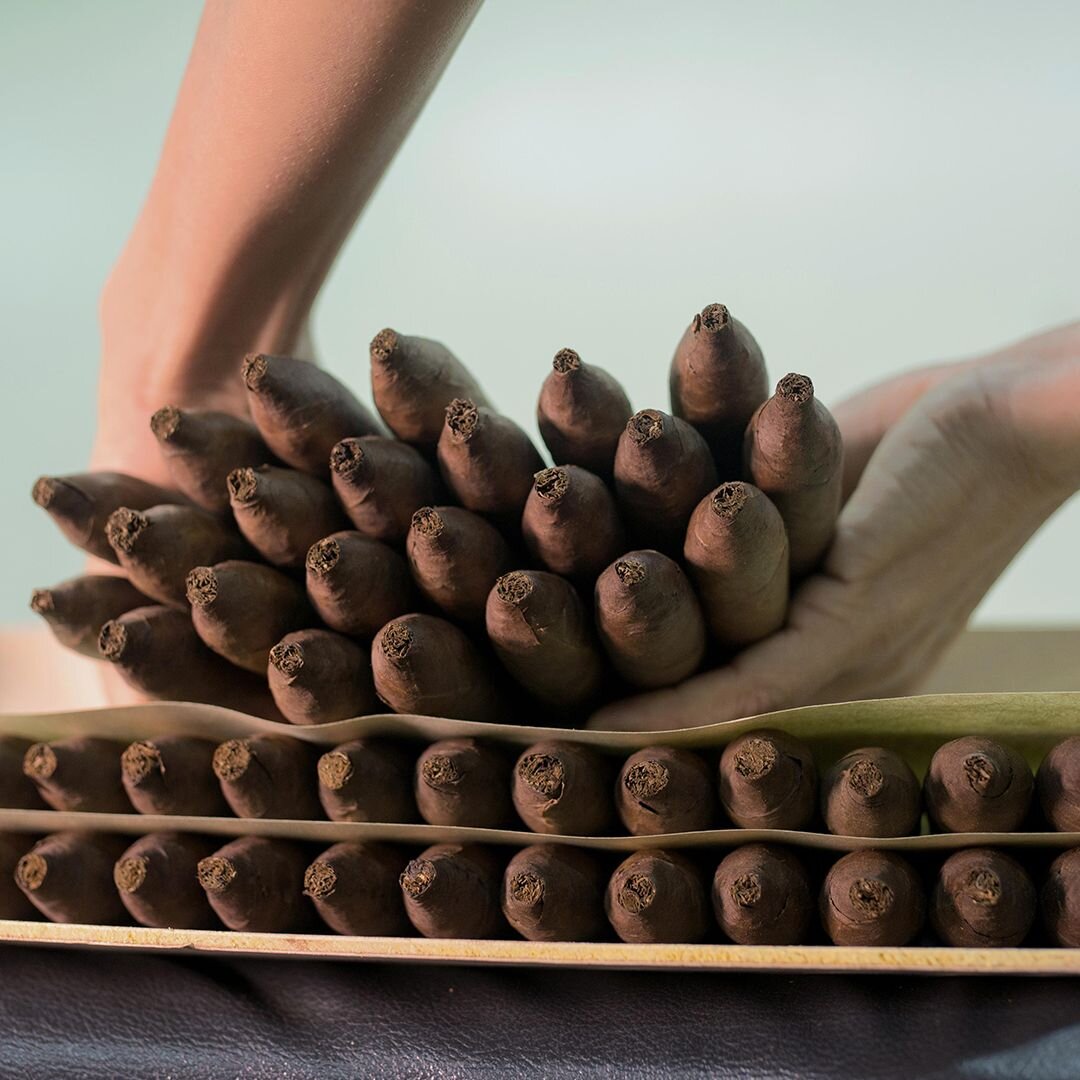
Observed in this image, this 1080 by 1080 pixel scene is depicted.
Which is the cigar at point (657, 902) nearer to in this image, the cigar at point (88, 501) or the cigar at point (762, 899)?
the cigar at point (762, 899)

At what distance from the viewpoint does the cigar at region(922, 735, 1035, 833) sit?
0.30m

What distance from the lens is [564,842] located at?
0.34 meters

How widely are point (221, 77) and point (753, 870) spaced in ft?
1.10

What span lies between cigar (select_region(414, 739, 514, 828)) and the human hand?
49 mm

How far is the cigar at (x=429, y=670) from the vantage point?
34cm

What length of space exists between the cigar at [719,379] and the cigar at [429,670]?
0.38 ft

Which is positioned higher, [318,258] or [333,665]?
[318,258]

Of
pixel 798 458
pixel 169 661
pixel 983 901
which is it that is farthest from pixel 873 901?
pixel 169 661

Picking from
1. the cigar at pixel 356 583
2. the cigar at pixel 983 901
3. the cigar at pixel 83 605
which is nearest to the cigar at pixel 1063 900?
Result: the cigar at pixel 983 901

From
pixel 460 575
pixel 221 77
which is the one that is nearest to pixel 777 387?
pixel 460 575

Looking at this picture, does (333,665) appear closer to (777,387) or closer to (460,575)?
(460,575)

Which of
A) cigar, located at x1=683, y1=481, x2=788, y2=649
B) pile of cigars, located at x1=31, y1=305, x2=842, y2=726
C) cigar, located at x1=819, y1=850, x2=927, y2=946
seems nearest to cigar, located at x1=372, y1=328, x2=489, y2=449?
pile of cigars, located at x1=31, y1=305, x2=842, y2=726

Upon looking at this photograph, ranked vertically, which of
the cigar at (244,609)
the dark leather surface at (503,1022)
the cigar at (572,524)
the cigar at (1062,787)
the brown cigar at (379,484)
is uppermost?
the brown cigar at (379,484)

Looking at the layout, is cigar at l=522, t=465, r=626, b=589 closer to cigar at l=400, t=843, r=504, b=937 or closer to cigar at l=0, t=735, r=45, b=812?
cigar at l=400, t=843, r=504, b=937
